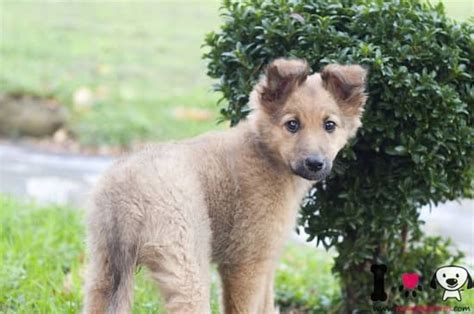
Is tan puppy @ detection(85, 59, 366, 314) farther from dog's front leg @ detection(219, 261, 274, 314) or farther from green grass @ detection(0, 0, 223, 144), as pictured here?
green grass @ detection(0, 0, 223, 144)

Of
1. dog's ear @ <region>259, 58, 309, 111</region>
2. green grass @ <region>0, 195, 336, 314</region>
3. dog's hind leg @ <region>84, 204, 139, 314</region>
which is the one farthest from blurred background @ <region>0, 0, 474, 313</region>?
dog's ear @ <region>259, 58, 309, 111</region>

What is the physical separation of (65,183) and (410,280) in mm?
5237

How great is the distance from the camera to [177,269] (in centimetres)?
416

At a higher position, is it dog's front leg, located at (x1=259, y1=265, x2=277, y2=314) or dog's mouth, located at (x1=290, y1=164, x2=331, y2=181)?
dog's mouth, located at (x1=290, y1=164, x2=331, y2=181)

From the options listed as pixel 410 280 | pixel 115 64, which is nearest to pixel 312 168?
pixel 410 280

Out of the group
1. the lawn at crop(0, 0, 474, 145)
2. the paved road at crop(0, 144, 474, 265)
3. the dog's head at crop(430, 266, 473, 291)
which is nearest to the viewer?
the dog's head at crop(430, 266, 473, 291)

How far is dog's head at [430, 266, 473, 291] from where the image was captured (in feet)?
20.6

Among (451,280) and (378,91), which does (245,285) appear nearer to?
(378,91)

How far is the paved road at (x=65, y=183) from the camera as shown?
30.8 feet

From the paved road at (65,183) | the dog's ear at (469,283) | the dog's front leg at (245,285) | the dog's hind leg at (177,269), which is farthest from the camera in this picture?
the paved road at (65,183)

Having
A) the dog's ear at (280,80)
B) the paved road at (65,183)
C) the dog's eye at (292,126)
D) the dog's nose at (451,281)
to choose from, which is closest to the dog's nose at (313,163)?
the dog's eye at (292,126)

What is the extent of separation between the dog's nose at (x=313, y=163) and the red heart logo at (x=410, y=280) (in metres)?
1.92

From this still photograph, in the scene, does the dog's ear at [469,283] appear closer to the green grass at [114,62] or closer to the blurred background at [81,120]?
the blurred background at [81,120]

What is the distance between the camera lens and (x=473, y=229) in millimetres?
9609
